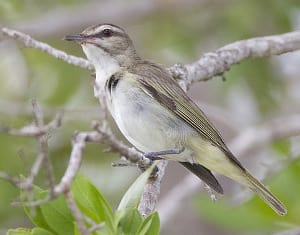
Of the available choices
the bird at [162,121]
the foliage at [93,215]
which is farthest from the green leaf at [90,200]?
the bird at [162,121]

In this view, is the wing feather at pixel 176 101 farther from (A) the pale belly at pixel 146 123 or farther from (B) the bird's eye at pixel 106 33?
(B) the bird's eye at pixel 106 33

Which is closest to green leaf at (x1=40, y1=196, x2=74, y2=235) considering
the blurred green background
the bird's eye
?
the bird's eye

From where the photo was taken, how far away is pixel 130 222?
3.32 m

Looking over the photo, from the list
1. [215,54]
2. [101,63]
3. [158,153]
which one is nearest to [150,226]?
[158,153]

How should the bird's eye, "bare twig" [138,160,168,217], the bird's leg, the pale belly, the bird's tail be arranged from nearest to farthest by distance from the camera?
"bare twig" [138,160,168,217] → the bird's leg → the pale belly → the bird's tail → the bird's eye

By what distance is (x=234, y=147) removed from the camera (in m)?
6.27

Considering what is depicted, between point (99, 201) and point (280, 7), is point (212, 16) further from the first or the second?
point (99, 201)

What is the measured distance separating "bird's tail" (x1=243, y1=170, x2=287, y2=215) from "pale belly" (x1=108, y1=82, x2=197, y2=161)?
14.5 inches

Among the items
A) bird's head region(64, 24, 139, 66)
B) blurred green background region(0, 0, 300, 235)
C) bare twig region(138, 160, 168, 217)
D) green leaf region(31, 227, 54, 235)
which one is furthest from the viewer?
blurred green background region(0, 0, 300, 235)

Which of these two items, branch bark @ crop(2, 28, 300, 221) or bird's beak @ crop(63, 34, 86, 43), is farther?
bird's beak @ crop(63, 34, 86, 43)

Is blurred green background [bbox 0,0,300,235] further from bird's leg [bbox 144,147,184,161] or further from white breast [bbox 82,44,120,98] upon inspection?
bird's leg [bbox 144,147,184,161]

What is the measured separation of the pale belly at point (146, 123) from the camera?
4.53 m

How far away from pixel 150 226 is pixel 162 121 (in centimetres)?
144

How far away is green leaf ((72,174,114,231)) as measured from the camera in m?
3.37
